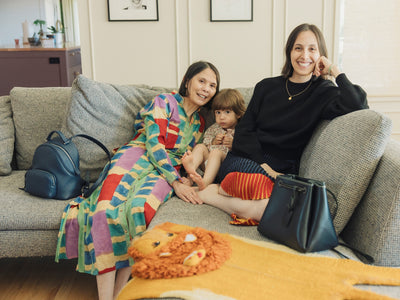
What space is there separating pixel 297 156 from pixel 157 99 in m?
0.75

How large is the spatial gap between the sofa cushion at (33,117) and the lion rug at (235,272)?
1.24m

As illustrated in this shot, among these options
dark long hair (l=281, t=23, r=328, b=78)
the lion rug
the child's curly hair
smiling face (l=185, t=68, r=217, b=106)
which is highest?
dark long hair (l=281, t=23, r=328, b=78)

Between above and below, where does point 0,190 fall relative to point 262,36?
below

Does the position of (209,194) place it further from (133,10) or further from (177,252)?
(133,10)

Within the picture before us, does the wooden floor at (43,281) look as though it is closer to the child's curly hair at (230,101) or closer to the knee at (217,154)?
the knee at (217,154)

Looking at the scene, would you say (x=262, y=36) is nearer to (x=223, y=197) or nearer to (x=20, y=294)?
(x=223, y=197)

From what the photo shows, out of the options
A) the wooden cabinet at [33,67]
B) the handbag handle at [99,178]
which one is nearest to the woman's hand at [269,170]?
the handbag handle at [99,178]

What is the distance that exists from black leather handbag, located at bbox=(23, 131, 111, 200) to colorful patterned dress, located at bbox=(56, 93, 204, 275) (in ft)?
0.25

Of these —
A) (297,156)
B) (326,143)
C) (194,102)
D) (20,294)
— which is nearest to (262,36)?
(194,102)

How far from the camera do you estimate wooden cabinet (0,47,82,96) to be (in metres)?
5.47

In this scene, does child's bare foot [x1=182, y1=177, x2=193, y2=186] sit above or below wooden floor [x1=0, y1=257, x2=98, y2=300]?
above

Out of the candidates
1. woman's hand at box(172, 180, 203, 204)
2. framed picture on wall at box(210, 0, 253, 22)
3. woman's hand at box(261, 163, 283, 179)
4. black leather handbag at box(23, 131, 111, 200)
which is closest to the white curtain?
framed picture on wall at box(210, 0, 253, 22)

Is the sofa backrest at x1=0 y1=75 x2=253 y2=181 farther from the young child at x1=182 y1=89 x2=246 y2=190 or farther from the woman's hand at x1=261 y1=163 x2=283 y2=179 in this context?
the woman's hand at x1=261 y1=163 x2=283 y2=179

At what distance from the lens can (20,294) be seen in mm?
1934
